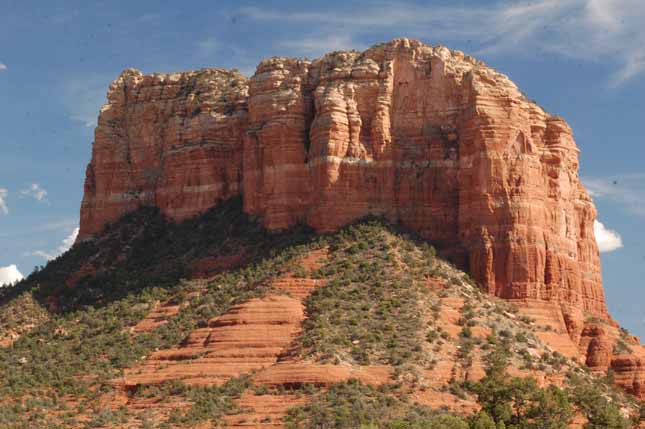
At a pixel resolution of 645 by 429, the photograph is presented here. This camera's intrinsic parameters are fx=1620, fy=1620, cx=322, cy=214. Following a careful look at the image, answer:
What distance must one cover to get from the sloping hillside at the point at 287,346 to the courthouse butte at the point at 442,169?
2.06 metres

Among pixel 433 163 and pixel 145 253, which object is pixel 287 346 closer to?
pixel 433 163

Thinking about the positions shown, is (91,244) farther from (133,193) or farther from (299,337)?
(299,337)

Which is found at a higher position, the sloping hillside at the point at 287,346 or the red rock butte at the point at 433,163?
the red rock butte at the point at 433,163

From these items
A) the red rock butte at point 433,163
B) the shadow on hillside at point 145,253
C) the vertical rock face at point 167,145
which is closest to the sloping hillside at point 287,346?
the shadow on hillside at point 145,253

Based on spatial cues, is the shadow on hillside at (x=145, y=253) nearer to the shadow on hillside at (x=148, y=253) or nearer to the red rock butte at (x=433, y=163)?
the shadow on hillside at (x=148, y=253)

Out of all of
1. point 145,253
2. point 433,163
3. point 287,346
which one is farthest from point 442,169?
point 145,253

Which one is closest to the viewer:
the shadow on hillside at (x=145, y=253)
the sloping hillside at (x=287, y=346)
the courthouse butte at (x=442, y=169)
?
the sloping hillside at (x=287, y=346)

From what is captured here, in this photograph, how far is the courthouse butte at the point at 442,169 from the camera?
344ft

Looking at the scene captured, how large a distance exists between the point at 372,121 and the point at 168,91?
22.7 meters

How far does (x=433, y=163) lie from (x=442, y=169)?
0.73 meters

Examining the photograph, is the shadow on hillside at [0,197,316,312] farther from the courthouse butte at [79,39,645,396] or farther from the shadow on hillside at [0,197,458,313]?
the courthouse butte at [79,39,645,396]

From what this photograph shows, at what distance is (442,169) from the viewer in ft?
352

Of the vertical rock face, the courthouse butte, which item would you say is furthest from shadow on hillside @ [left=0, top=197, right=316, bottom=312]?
the courthouse butte

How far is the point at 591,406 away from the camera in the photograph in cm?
9069
